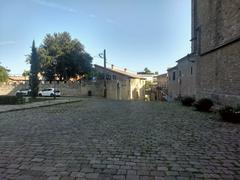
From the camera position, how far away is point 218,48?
14.5m

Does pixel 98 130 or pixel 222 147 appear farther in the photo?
pixel 98 130

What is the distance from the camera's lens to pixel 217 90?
14.8 m

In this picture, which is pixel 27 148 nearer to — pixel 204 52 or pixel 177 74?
pixel 204 52

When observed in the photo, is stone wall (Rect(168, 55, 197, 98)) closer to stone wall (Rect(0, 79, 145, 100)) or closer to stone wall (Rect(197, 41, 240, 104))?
stone wall (Rect(197, 41, 240, 104))

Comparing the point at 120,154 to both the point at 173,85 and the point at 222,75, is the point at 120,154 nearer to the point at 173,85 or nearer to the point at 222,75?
the point at 222,75

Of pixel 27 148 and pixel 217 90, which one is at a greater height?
pixel 217 90

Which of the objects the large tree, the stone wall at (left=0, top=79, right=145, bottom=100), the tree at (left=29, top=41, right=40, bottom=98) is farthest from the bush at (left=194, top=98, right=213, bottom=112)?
the large tree

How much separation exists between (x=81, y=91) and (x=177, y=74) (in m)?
16.4

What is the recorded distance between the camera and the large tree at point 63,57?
1614 inches

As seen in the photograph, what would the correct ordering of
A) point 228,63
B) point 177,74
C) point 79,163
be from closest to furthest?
point 79,163
point 228,63
point 177,74

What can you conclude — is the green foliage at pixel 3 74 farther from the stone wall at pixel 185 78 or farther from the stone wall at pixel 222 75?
the stone wall at pixel 222 75

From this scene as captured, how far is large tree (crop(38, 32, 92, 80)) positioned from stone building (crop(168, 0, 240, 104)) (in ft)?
81.6

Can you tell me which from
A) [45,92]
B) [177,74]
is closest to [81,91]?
[45,92]

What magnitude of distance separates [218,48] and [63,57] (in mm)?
31030
